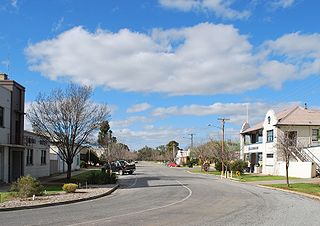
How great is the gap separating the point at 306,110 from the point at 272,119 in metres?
5.41

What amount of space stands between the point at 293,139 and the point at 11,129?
32130mm

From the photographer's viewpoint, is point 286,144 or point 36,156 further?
point 36,156

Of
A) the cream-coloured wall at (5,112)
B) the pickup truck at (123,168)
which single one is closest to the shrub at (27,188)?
the cream-coloured wall at (5,112)

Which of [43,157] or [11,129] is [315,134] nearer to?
[43,157]

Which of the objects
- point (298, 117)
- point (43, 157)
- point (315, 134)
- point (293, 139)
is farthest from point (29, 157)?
point (315, 134)

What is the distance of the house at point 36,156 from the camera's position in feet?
131

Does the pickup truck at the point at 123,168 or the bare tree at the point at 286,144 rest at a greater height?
the bare tree at the point at 286,144

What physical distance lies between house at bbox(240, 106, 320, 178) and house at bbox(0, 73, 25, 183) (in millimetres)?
26312

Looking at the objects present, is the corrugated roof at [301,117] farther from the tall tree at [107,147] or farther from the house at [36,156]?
the house at [36,156]

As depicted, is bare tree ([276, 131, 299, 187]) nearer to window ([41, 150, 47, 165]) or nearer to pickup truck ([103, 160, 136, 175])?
pickup truck ([103, 160, 136, 175])

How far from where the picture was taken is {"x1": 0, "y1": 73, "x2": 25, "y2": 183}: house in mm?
32719

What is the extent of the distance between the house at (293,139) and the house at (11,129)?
2631 centimetres

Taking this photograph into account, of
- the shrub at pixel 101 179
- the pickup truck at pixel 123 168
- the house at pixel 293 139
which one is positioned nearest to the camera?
the shrub at pixel 101 179

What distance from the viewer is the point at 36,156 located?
143 feet
